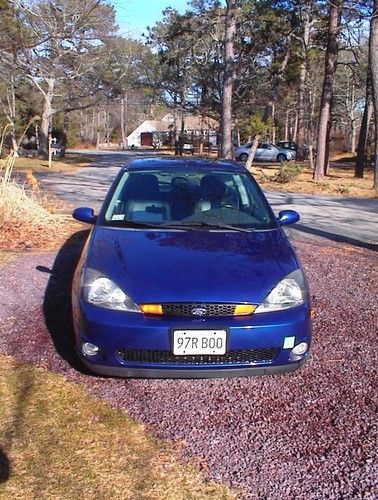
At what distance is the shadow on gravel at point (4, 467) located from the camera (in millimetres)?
2470

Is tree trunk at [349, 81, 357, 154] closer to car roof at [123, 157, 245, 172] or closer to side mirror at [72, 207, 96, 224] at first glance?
car roof at [123, 157, 245, 172]

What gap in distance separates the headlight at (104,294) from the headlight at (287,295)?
0.78m

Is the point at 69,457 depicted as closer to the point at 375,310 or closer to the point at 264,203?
the point at 264,203

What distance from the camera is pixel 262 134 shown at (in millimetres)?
20422

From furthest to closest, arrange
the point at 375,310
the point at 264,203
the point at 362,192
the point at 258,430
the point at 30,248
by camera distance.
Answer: the point at 362,192 < the point at 30,248 < the point at 375,310 < the point at 264,203 < the point at 258,430

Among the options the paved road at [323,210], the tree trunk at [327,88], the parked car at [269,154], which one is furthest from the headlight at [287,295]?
the parked car at [269,154]

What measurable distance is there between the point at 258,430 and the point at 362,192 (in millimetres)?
14937

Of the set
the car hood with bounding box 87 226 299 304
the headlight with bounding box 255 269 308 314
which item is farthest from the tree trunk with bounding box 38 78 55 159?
the headlight with bounding box 255 269 308 314

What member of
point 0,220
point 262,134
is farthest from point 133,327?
point 262,134

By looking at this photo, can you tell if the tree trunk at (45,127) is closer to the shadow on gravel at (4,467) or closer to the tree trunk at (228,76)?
→ the tree trunk at (228,76)

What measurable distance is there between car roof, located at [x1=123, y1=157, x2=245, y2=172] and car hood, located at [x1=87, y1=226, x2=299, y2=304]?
3.26 feet

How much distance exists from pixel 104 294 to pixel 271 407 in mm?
1210

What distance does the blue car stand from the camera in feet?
10.2

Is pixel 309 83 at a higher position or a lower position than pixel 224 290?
higher
